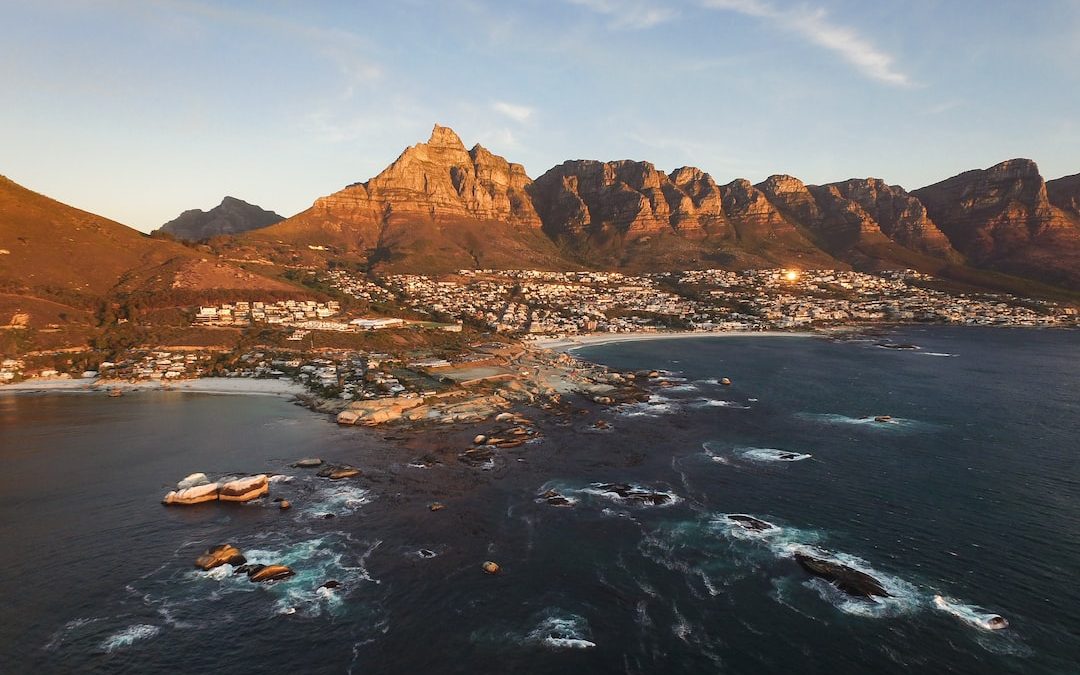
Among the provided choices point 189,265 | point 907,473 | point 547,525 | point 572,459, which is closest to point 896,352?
point 907,473

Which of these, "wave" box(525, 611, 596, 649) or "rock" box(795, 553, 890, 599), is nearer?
"wave" box(525, 611, 596, 649)

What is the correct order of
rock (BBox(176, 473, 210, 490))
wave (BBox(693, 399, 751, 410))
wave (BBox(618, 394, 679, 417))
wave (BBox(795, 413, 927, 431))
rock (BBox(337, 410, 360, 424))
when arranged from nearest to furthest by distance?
rock (BBox(176, 473, 210, 490)) → wave (BBox(795, 413, 927, 431)) → rock (BBox(337, 410, 360, 424)) → wave (BBox(618, 394, 679, 417)) → wave (BBox(693, 399, 751, 410))

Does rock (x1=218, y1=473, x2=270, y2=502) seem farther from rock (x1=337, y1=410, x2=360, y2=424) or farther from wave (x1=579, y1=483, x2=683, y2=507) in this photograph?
wave (x1=579, y1=483, x2=683, y2=507)

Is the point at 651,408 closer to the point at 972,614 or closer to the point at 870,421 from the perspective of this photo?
the point at 870,421

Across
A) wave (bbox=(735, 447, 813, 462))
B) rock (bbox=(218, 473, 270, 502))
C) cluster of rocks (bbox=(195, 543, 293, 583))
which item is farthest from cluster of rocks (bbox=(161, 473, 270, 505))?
wave (bbox=(735, 447, 813, 462))

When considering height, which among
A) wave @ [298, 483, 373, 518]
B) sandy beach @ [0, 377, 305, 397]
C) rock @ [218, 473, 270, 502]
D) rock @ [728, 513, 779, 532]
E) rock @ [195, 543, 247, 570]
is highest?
sandy beach @ [0, 377, 305, 397]

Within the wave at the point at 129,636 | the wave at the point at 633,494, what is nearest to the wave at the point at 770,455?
the wave at the point at 633,494

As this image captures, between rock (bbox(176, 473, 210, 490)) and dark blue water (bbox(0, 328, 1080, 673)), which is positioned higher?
rock (bbox(176, 473, 210, 490))

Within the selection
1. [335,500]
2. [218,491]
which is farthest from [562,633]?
[218,491]
